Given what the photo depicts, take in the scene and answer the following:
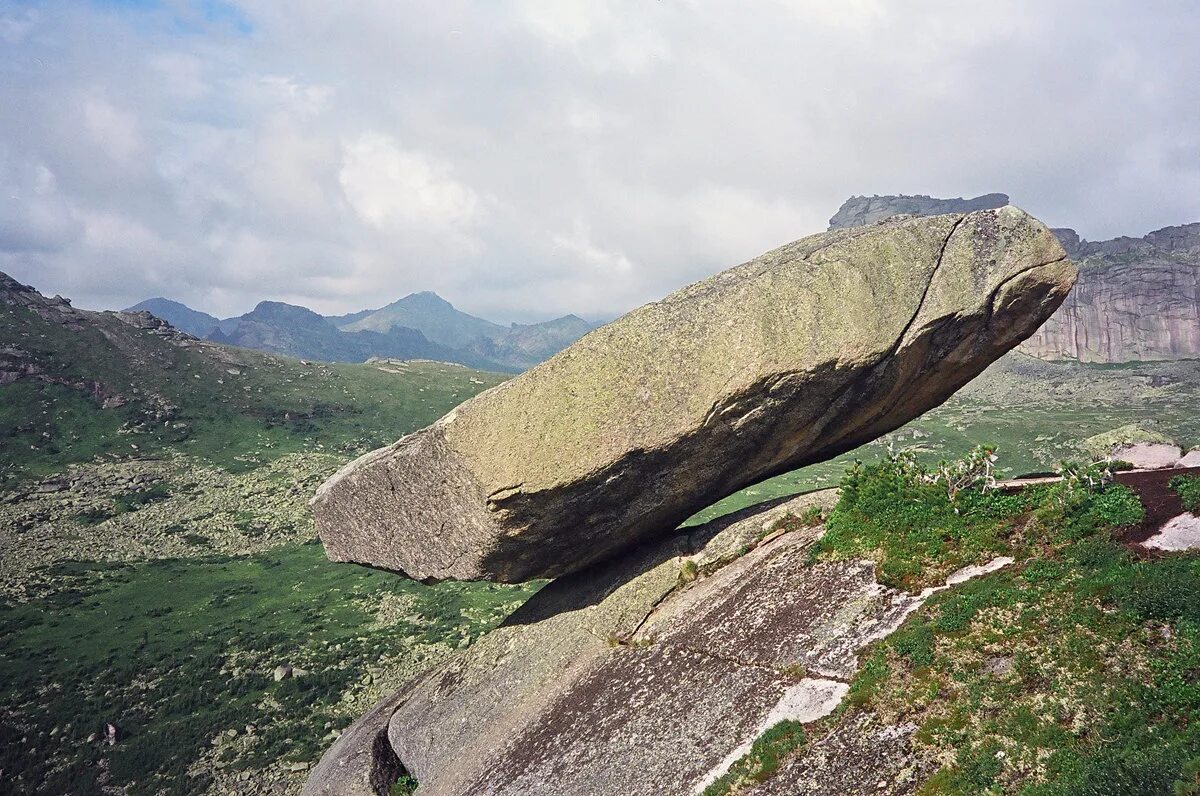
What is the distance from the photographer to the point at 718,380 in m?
16.2

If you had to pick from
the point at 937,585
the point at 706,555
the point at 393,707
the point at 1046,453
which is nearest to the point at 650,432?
the point at 706,555

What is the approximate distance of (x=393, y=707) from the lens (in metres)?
22.4

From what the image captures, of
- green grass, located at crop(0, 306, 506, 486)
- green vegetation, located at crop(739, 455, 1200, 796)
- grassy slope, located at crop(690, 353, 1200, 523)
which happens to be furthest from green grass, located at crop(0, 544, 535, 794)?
grassy slope, located at crop(690, 353, 1200, 523)

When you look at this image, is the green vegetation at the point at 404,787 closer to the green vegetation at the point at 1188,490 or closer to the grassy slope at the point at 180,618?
the green vegetation at the point at 1188,490

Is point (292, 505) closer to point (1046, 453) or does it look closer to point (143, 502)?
point (143, 502)

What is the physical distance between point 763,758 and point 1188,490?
1031 cm

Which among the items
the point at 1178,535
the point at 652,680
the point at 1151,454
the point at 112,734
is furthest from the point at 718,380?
the point at 112,734

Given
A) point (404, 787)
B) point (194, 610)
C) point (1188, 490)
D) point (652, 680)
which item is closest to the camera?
point (1188, 490)

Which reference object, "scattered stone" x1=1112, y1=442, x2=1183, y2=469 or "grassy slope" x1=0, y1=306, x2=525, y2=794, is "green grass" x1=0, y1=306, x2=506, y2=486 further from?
"scattered stone" x1=1112, y1=442, x2=1183, y2=469

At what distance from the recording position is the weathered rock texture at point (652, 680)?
12.3 m

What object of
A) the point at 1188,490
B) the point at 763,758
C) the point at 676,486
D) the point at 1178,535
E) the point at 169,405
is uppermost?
the point at 169,405

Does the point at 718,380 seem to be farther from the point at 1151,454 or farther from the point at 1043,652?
the point at 1151,454

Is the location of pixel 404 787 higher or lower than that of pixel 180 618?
higher

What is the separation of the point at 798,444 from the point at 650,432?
5.25 m
